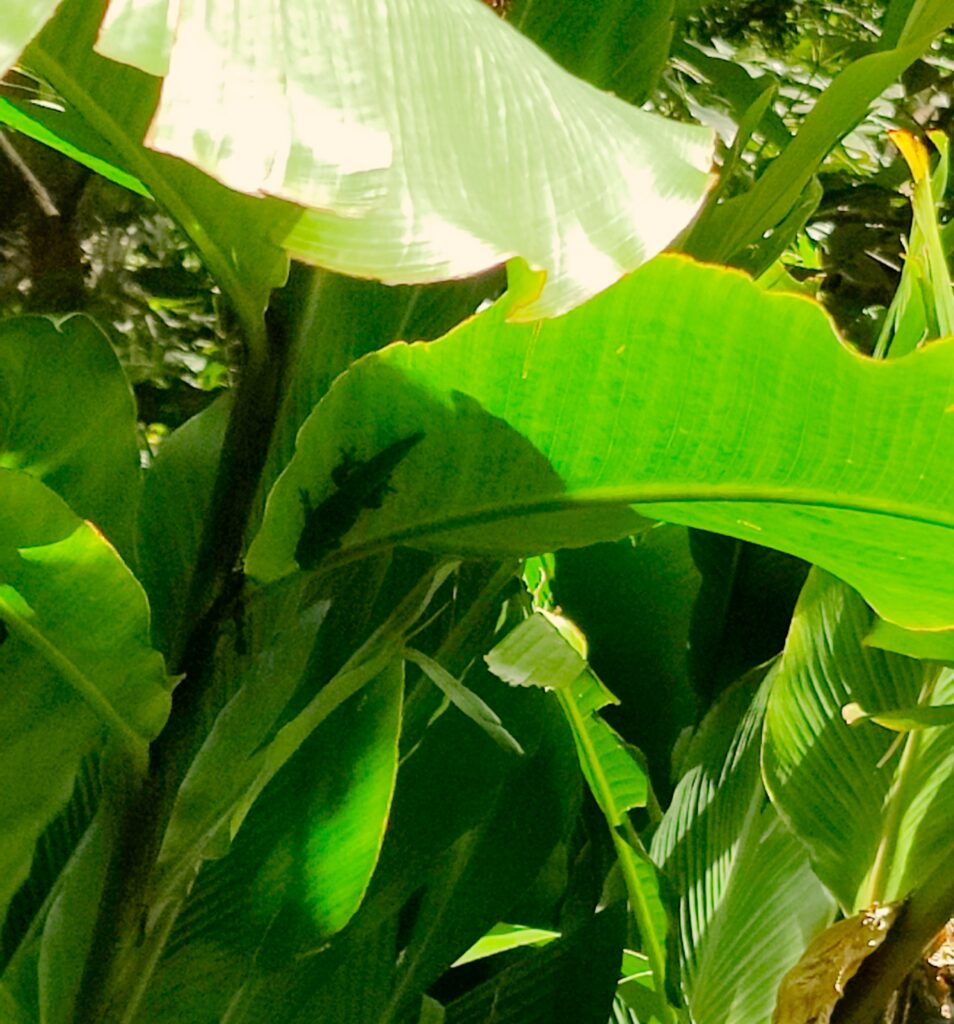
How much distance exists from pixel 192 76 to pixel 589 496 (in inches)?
7.5

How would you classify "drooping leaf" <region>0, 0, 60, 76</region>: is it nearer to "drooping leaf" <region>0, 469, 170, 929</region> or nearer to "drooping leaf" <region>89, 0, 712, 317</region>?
"drooping leaf" <region>89, 0, 712, 317</region>

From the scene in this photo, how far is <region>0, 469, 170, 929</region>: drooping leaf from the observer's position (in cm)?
32

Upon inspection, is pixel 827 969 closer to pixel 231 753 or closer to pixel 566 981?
pixel 566 981

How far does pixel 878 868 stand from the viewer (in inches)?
21.0

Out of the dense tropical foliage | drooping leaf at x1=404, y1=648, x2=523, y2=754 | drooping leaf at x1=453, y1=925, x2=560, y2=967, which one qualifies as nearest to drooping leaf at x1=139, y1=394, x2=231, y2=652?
the dense tropical foliage

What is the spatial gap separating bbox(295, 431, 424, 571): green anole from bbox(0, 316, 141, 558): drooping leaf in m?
0.14

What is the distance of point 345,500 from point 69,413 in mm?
159

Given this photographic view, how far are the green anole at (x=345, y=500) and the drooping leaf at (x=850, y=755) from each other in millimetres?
276

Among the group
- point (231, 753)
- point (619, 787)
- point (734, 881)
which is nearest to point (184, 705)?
point (231, 753)

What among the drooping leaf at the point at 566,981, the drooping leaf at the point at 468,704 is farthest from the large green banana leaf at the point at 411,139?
the drooping leaf at the point at 566,981

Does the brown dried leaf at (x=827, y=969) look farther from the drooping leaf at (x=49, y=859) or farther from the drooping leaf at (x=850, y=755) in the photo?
the drooping leaf at (x=49, y=859)

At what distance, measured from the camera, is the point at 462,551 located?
0.36m

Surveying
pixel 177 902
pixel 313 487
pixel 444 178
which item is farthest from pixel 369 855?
pixel 444 178

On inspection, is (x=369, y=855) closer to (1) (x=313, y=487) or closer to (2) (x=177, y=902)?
(2) (x=177, y=902)
